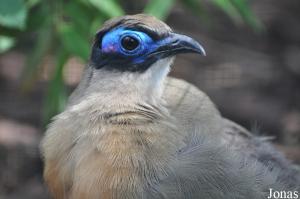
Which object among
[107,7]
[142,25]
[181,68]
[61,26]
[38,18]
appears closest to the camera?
[142,25]

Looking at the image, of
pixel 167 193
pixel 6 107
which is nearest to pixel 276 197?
pixel 167 193

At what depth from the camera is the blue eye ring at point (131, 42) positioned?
4254mm

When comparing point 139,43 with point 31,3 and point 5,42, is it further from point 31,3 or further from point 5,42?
point 5,42

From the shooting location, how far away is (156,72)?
431 centimetres

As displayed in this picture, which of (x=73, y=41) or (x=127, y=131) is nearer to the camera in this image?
(x=127, y=131)

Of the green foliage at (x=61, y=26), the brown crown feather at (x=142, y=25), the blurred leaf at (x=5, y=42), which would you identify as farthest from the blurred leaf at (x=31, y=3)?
the brown crown feather at (x=142, y=25)

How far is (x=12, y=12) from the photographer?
4504 mm

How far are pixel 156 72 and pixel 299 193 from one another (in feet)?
3.58

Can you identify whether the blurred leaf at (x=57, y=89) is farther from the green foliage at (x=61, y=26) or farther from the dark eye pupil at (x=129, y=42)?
the dark eye pupil at (x=129, y=42)

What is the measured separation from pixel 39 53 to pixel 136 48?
1269 mm

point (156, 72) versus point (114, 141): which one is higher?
point (156, 72)

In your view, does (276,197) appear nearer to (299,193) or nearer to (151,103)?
(299,193)

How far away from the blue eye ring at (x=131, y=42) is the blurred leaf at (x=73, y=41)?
0.69m
